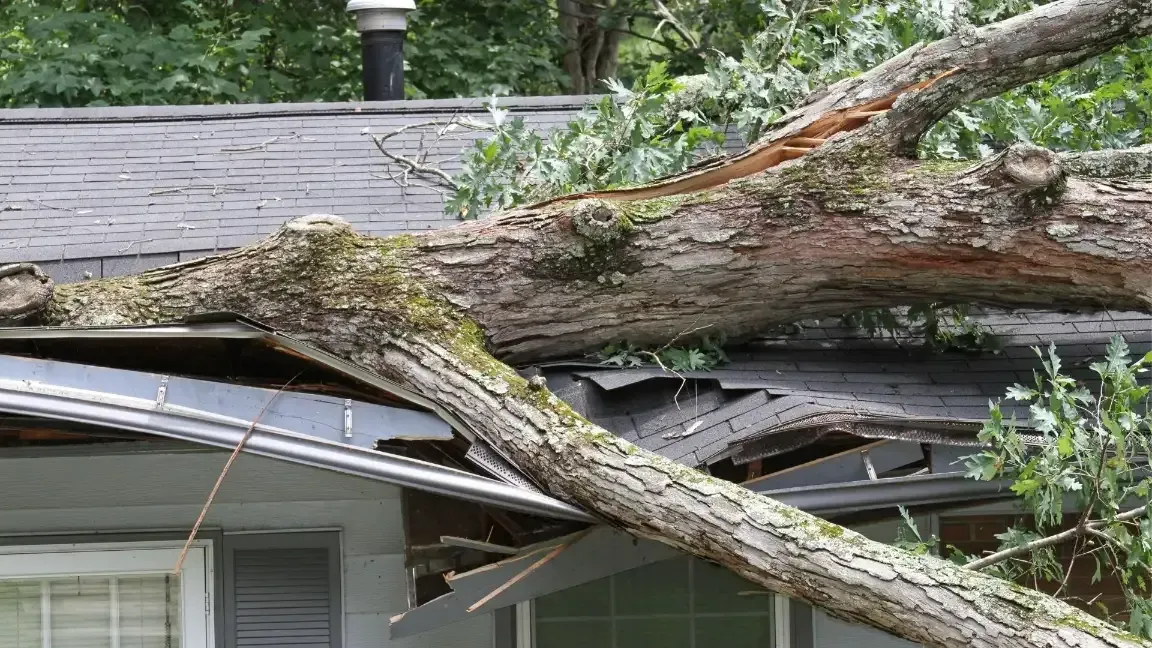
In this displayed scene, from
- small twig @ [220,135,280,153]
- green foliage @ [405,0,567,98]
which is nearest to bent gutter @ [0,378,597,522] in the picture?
small twig @ [220,135,280,153]

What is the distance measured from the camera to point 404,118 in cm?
714

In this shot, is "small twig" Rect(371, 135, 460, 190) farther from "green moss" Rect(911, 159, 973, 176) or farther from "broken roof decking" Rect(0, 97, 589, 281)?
"green moss" Rect(911, 159, 973, 176)

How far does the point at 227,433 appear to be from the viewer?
366cm

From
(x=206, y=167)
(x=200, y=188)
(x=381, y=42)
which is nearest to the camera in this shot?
(x=200, y=188)

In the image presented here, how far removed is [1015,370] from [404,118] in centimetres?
392

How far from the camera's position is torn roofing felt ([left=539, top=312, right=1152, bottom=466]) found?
3961 mm

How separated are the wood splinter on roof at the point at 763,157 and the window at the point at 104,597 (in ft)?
6.65

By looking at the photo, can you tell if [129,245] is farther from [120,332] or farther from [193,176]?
[120,332]

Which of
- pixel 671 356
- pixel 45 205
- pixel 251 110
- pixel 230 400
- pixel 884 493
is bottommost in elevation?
pixel 884 493

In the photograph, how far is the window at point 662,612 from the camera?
5.03 metres

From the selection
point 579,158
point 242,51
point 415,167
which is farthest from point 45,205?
point 242,51

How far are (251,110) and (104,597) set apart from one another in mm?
3332

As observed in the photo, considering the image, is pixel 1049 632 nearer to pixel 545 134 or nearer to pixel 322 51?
pixel 545 134

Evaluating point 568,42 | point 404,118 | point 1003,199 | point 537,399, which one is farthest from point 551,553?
point 568,42
